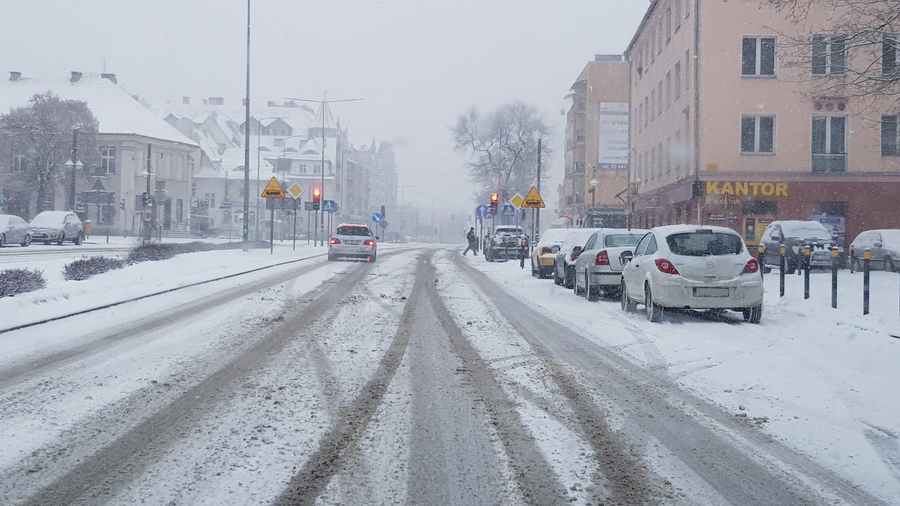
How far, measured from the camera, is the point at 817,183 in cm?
3328

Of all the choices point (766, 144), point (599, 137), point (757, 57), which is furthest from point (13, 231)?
point (599, 137)

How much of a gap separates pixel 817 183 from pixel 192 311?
27862mm

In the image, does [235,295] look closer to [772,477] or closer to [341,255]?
[772,477]

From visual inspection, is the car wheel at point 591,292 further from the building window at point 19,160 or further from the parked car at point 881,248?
the building window at point 19,160

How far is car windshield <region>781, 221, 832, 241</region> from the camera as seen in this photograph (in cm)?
2705

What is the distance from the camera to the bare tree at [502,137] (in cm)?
7062

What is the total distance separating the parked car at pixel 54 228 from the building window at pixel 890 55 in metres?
39.2

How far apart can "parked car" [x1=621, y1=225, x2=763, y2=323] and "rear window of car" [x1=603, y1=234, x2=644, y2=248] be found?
447cm

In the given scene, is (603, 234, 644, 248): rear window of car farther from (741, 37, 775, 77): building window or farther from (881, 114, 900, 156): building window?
(881, 114, 900, 156): building window

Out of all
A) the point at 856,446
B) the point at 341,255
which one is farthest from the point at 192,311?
the point at 341,255

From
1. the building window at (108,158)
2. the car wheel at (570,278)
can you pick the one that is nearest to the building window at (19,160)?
the building window at (108,158)

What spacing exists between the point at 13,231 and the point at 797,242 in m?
33.0

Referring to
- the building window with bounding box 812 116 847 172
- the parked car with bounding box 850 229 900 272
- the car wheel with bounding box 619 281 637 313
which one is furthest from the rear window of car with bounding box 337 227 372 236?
the car wheel with bounding box 619 281 637 313

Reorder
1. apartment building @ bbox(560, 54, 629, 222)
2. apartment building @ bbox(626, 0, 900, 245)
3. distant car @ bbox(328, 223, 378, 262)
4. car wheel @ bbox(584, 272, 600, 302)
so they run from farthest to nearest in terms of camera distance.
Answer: apartment building @ bbox(560, 54, 629, 222), apartment building @ bbox(626, 0, 900, 245), distant car @ bbox(328, 223, 378, 262), car wheel @ bbox(584, 272, 600, 302)
